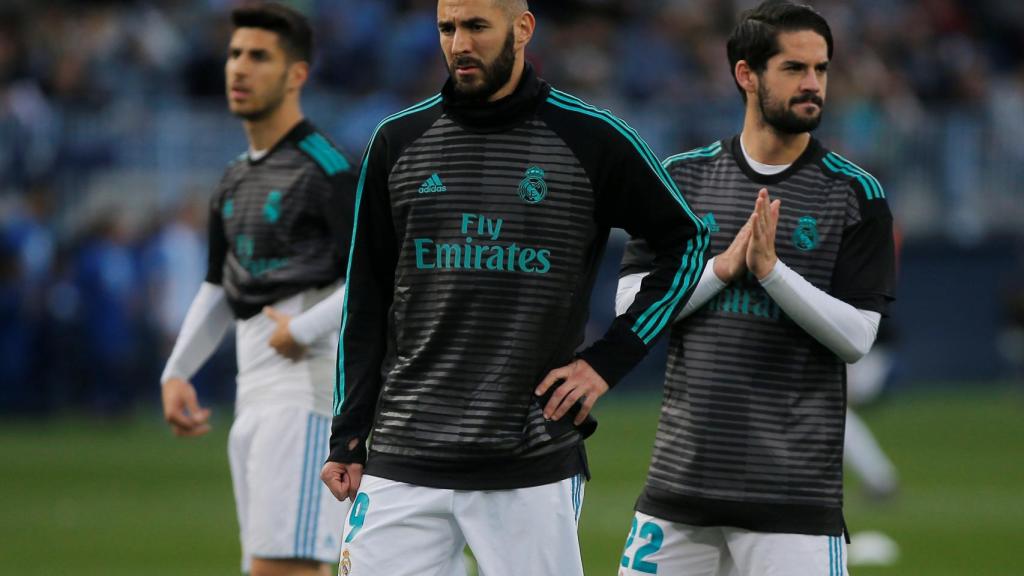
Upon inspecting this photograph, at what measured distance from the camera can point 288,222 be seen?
7.35 metres

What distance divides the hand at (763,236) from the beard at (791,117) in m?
0.38

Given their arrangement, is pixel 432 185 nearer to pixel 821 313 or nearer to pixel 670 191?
pixel 670 191

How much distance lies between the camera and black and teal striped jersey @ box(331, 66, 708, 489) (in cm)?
528

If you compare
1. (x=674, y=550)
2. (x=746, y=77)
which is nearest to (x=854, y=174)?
(x=746, y=77)

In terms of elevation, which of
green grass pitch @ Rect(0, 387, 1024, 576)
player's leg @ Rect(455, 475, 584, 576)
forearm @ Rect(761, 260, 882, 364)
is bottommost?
green grass pitch @ Rect(0, 387, 1024, 576)

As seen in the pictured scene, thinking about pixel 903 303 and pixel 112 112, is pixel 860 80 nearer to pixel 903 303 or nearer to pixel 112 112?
pixel 903 303

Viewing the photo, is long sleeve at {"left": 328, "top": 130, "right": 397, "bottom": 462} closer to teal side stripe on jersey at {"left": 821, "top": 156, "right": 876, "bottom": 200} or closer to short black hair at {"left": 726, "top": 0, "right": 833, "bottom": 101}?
short black hair at {"left": 726, "top": 0, "right": 833, "bottom": 101}

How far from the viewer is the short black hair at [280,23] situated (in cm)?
764

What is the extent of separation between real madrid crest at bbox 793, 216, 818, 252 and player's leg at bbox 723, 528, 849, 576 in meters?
0.94

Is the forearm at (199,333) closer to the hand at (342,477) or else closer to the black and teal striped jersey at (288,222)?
the black and teal striped jersey at (288,222)

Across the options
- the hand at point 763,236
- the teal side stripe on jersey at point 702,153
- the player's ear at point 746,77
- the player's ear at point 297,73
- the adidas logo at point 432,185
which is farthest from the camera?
the player's ear at point 297,73

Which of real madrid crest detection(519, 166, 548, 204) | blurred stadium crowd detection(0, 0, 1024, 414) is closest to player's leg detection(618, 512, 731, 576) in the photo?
real madrid crest detection(519, 166, 548, 204)

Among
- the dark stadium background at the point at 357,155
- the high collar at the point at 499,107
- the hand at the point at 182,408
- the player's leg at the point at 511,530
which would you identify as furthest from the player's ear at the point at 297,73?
the dark stadium background at the point at 357,155

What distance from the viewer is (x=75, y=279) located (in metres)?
19.8
